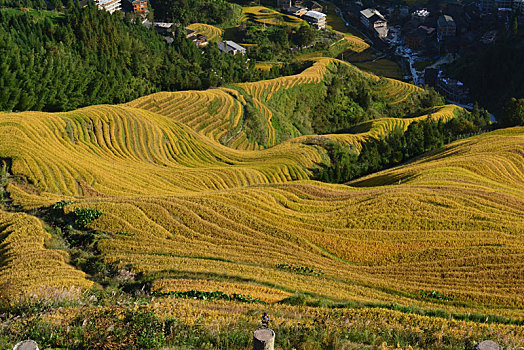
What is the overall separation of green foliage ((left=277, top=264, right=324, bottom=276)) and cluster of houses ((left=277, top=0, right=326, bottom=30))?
156267 millimetres

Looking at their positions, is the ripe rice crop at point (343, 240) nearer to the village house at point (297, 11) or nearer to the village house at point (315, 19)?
the village house at point (315, 19)

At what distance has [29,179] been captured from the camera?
3166 cm

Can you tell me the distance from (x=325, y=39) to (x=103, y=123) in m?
119

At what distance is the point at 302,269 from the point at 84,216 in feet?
43.1

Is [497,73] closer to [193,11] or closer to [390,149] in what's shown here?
[390,149]

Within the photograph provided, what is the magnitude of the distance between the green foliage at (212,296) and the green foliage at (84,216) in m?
9.09

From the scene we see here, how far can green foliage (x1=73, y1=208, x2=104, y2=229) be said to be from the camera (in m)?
25.2

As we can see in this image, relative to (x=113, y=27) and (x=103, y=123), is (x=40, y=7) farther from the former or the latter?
(x=103, y=123)

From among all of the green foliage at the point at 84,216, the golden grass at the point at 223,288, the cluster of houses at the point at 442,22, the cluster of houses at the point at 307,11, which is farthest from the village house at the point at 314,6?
the golden grass at the point at 223,288

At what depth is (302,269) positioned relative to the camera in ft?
75.6

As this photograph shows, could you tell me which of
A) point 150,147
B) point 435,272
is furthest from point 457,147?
point 150,147

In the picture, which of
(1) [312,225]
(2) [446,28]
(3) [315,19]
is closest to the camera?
(1) [312,225]

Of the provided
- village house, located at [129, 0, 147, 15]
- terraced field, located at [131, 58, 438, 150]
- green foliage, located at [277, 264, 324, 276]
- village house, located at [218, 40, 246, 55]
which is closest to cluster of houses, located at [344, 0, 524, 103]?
village house, located at [218, 40, 246, 55]

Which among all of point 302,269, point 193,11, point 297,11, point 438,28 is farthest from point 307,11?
point 302,269
